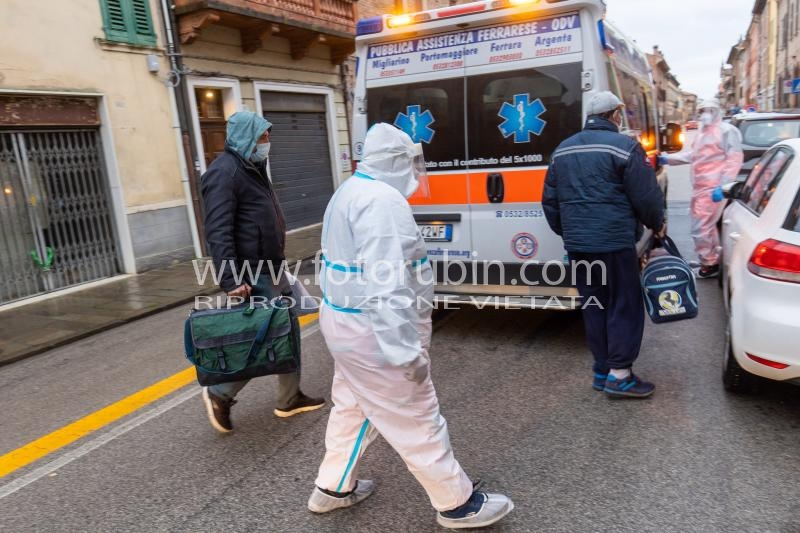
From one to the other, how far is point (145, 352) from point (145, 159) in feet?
16.6

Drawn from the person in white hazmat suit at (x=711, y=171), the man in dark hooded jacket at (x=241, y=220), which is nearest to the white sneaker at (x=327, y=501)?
the man in dark hooded jacket at (x=241, y=220)

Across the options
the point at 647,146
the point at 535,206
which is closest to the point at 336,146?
the point at 647,146

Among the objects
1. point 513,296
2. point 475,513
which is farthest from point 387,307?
point 513,296

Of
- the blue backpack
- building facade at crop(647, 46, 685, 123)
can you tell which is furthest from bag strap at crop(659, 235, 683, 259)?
building facade at crop(647, 46, 685, 123)

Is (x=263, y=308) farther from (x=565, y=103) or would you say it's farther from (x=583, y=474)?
(x=565, y=103)

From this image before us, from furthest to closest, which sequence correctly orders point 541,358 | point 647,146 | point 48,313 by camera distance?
point 48,313 → point 647,146 → point 541,358

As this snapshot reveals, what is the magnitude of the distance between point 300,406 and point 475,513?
5.49ft

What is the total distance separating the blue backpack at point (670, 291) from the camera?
3.75 metres

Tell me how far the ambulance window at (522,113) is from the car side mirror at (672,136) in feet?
10.6

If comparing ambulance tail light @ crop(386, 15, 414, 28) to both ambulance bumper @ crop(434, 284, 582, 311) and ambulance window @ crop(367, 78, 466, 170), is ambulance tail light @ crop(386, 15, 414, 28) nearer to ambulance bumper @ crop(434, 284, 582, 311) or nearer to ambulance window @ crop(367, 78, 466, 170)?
ambulance window @ crop(367, 78, 466, 170)

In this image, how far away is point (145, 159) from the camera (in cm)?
955

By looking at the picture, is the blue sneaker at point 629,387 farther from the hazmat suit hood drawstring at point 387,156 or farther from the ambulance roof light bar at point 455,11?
the ambulance roof light bar at point 455,11

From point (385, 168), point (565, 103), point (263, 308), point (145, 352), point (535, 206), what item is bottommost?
point (145, 352)

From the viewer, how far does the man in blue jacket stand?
3537 millimetres
